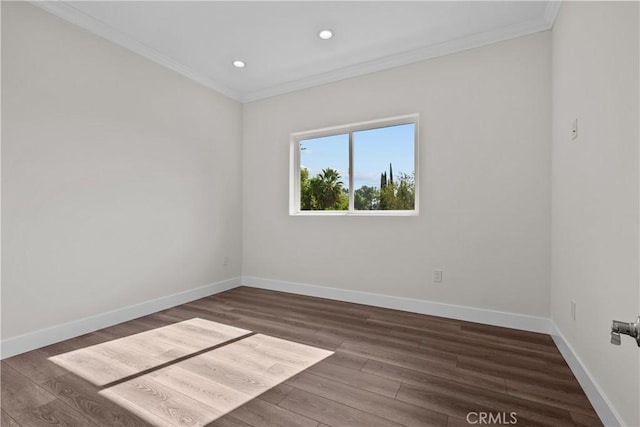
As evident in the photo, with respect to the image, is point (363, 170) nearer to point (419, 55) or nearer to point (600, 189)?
point (419, 55)

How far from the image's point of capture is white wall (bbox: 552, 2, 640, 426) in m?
1.20

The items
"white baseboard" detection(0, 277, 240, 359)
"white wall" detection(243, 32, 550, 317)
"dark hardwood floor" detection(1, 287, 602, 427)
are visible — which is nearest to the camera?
"dark hardwood floor" detection(1, 287, 602, 427)

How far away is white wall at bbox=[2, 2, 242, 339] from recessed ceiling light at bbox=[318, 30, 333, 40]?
5.54ft

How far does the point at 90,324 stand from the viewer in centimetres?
252

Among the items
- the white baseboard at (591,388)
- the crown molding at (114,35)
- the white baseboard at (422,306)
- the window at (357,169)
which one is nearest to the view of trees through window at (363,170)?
the window at (357,169)

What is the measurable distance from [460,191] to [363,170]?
111 cm

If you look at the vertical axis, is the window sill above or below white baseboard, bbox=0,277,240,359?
above

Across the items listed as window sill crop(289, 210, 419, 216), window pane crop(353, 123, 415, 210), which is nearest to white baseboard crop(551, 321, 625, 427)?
window sill crop(289, 210, 419, 216)

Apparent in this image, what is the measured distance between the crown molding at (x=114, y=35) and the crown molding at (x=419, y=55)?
886 millimetres

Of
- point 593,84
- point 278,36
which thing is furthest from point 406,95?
point 593,84

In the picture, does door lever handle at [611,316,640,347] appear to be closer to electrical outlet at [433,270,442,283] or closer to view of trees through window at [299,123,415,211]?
electrical outlet at [433,270,442,283]

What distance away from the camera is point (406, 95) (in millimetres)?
3076

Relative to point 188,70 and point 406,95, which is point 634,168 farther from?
point 188,70

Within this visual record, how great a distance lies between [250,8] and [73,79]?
1587mm
